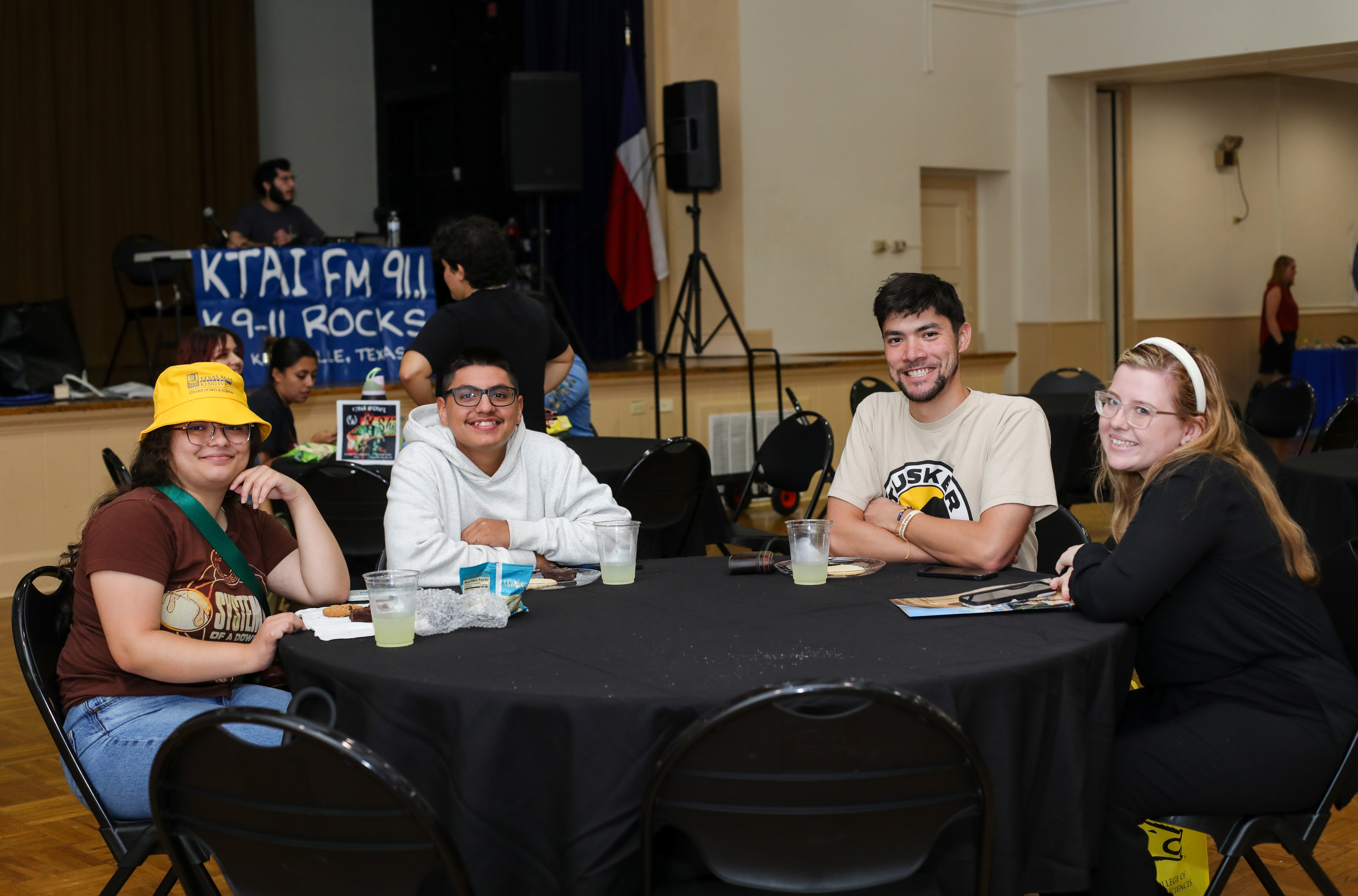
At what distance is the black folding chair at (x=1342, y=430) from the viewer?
4926 mm

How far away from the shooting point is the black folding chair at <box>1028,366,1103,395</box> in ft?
22.7

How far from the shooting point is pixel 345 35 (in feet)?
36.5

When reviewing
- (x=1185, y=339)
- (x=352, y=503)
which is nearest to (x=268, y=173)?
(x=352, y=503)

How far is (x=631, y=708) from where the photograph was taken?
5.05ft

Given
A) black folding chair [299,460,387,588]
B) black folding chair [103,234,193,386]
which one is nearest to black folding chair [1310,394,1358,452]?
black folding chair [299,460,387,588]

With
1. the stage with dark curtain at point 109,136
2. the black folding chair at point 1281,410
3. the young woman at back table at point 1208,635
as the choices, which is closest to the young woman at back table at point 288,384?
the young woman at back table at point 1208,635

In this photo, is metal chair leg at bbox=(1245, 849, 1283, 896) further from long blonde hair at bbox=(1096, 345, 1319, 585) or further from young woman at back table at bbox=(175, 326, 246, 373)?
young woman at back table at bbox=(175, 326, 246, 373)

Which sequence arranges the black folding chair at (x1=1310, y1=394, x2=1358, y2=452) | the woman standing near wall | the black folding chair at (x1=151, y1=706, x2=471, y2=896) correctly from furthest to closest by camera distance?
the woman standing near wall < the black folding chair at (x1=1310, y1=394, x2=1358, y2=452) < the black folding chair at (x1=151, y1=706, x2=471, y2=896)

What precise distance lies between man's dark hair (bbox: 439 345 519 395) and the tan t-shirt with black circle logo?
747 mm

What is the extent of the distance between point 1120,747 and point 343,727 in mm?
1186

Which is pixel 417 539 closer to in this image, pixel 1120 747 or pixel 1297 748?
pixel 1120 747

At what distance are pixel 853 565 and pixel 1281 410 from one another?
4677 mm

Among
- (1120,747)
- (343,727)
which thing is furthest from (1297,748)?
(343,727)

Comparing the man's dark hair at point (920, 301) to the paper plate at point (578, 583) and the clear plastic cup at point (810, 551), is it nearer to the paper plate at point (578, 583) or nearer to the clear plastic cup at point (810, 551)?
the clear plastic cup at point (810, 551)
